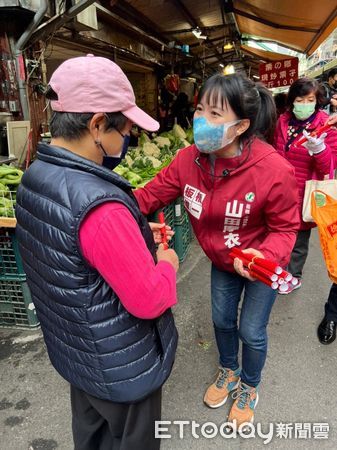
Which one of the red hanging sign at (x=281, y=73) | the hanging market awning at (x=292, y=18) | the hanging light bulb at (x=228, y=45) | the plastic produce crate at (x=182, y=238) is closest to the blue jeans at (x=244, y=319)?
the plastic produce crate at (x=182, y=238)

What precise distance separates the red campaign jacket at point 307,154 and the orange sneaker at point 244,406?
5.40 feet

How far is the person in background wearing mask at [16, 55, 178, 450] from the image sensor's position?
1.09 m

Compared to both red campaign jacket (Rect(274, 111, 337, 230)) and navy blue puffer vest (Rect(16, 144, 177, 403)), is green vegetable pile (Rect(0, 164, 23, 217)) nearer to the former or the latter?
navy blue puffer vest (Rect(16, 144, 177, 403))

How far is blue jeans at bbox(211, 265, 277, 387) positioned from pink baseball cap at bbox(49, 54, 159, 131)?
1278 mm

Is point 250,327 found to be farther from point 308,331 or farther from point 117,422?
point 308,331

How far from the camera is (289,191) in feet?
5.81

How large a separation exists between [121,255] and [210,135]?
886mm

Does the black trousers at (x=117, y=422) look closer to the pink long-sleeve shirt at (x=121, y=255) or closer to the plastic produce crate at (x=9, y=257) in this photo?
the pink long-sleeve shirt at (x=121, y=255)

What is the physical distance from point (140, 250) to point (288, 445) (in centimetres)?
173

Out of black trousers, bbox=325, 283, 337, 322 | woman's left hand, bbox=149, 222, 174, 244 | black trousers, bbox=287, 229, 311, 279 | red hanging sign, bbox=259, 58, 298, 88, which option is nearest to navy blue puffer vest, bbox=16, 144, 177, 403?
woman's left hand, bbox=149, 222, 174, 244

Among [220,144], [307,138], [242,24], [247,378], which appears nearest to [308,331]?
[247,378]

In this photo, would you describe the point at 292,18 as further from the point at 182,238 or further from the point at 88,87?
the point at 88,87

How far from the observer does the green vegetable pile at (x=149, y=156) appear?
3.81 m

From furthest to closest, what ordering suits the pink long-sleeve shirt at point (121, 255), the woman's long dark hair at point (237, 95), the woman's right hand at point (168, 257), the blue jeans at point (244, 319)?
the blue jeans at point (244, 319)
the woman's long dark hair at point (237, 95)
the woman's right hand at point (168, 257)
the pink long-sleeve shirt at point (121, 255)
